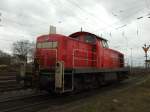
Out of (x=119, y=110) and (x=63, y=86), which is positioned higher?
(x=63, y=86)

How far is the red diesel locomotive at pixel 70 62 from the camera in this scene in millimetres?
9820

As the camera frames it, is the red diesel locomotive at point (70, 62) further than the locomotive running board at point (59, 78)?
Yes

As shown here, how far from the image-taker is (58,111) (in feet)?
24.1

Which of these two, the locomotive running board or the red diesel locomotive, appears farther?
the red diesel locomotive

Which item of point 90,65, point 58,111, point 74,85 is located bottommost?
point 58,111

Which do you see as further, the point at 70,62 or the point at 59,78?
the point at 70,62

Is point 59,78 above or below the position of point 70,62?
below

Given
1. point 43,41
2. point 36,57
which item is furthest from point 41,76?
point 43,41

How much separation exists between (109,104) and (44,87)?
11.5ft

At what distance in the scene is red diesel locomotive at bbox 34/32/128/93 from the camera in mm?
9820

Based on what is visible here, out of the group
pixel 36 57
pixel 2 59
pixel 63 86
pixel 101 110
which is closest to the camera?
pixel 101 110

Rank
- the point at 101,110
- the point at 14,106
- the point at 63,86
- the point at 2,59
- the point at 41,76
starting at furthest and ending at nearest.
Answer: the point at 2,59, the point at 41,76, the point at 63,86, the point at 14,106, the point at 101,110

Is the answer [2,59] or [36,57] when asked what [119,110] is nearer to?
[36,57]

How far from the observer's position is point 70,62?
10.8 metres
